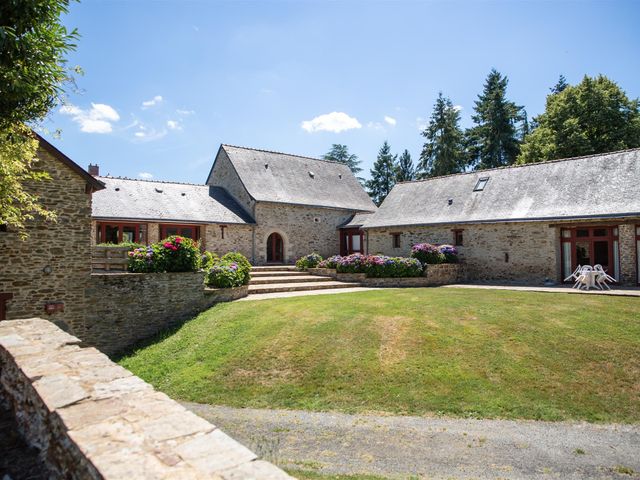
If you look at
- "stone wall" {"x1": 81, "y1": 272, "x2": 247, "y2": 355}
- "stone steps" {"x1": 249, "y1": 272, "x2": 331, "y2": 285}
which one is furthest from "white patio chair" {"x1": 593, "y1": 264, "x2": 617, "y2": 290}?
"stone wall" {"x1": 81, "y1": 272, "x2": 247, "y2": 355}

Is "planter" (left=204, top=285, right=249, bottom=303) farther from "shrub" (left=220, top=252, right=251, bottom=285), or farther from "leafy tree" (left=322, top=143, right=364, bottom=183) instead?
Result: "leafy tree" (left=322, top=143, right=364, bottom=183)

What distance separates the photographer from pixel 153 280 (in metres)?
13.1

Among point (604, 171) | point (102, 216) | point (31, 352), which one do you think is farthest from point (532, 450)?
point (102, 216)

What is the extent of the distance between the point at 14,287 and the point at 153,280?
3.59 metres

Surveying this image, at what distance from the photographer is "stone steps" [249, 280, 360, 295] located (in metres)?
15.9

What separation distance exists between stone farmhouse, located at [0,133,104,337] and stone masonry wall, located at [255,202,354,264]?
11010 millimetres

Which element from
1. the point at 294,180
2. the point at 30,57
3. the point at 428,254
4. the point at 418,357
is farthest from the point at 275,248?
the point at 30,57

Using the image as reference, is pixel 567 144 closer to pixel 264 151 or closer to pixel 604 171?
pixel 604 171

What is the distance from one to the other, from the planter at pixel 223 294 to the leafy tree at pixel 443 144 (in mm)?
30667

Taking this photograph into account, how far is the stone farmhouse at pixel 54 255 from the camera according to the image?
1074cm

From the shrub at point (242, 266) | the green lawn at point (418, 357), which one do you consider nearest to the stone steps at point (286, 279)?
the shrub at point (242, 266)

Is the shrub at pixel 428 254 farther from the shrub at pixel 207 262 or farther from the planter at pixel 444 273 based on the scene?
the shrub at pixel 207 262

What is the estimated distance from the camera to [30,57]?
21.4 ft

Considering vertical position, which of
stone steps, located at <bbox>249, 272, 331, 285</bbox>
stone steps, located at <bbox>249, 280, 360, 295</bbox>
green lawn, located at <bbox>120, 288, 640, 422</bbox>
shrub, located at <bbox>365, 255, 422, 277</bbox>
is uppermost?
shrub, located at <bbox>365, 255, 422, 277</bbox>
